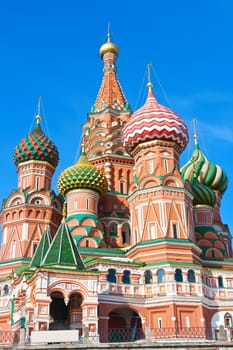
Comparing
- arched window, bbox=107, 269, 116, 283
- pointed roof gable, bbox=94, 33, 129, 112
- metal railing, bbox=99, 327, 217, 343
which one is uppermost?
pointed roof gable, bbox=94, 33, 129, 112

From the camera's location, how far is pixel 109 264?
25.1 meters

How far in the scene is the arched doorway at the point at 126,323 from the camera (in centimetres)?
2475

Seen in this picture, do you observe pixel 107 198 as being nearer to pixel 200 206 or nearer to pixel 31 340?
pixel 200 206

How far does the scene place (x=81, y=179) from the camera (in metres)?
30.7

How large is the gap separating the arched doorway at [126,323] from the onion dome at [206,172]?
41.9ft

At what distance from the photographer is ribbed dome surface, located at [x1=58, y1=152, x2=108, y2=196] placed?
1209 inches

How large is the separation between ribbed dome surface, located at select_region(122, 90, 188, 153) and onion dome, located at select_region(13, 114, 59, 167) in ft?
19.3

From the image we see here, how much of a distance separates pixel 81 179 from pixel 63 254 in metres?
9.34

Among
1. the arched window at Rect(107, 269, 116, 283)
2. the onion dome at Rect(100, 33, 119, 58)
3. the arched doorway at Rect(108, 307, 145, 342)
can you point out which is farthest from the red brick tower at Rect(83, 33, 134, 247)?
the arched window at Rect(107, 269, 116, 283)

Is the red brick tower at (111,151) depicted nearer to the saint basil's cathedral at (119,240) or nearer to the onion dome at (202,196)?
the saint basil's cathedral at (119,240)

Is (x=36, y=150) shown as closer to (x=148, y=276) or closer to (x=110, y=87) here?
(x=110, y=87)

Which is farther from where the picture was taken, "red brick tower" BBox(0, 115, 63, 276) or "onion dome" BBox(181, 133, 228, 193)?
"onion dome" BBox(181, 133, 228, 193)

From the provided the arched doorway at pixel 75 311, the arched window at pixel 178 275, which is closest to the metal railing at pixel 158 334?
the arched doorway at pixel 75 311

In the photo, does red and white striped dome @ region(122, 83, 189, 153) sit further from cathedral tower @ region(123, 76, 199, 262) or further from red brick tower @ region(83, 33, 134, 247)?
red brick tower @ region(83, 33, 134, 247)
